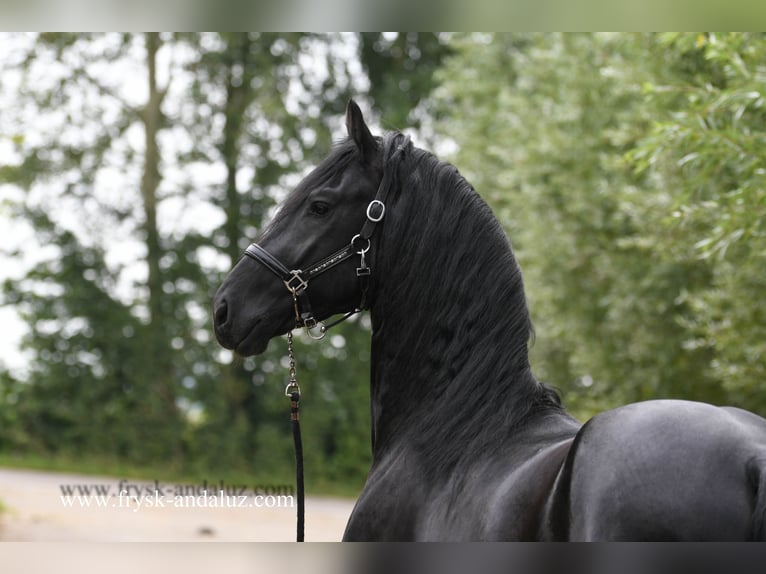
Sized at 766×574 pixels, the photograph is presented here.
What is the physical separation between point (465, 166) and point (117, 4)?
32.6ft

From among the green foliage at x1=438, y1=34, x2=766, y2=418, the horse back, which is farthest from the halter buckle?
the green foliage at x1=438, y1=34, x2=766, y2=418

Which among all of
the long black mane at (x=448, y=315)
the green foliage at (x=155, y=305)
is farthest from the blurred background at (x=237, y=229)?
the long black mane at (x=448, y=315)

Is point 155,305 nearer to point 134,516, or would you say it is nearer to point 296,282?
point 134,516

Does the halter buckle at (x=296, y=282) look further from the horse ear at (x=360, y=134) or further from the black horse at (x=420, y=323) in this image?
the horse ear at (x=360, y=134)

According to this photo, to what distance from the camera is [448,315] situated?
2.67 m

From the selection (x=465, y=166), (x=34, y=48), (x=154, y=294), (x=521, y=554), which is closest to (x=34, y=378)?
(x=154, y=294)

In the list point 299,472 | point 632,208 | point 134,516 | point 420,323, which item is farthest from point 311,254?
point 134,516

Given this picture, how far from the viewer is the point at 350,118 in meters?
2.79

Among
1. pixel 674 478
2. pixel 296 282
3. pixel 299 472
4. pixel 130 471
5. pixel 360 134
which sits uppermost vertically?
pixel 360 134

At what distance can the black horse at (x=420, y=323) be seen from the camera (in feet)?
7.92

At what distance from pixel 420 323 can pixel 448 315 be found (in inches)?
4.2

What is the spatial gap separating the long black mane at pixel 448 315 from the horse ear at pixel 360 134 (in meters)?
0.05

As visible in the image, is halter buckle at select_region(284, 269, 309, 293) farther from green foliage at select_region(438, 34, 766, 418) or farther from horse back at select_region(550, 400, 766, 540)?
green foliage at select_region(438, 34, 766, 418)

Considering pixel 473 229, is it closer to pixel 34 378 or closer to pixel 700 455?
pixel 700 455
